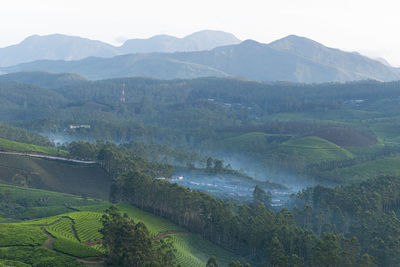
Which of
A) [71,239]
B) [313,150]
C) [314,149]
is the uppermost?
[314,149]

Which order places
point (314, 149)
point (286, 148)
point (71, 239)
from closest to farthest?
point (71, 239)
point (314, 149)
point (286, 148)

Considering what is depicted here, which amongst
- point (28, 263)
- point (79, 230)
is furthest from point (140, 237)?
point (79, 230)

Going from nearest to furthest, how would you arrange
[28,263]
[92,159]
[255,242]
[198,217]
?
[28,263]
[255,242]
[198,217]
[92,159]

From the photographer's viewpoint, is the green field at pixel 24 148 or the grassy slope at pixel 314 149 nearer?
the green field at pixel 24 148

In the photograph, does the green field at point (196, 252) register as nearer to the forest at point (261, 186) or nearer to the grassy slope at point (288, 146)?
the forest at point (261, 186)

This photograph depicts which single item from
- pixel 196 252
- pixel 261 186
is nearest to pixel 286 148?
pixel 261 186

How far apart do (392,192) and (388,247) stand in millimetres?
26857

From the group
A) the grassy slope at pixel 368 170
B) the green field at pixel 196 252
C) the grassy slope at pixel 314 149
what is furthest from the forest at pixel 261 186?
the green field at pixel 196 252

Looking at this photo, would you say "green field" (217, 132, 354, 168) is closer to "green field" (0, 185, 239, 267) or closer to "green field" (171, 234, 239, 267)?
"green field" (171, 234, 239, 267)

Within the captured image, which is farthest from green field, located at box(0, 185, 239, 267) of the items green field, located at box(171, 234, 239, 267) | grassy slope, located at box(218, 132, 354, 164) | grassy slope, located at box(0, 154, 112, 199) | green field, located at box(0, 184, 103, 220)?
grassy slope, located at box(218, 132, 354, 164)

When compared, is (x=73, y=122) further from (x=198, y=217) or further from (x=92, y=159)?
(x=198, y=217)

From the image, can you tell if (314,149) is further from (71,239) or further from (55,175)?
(71,239)

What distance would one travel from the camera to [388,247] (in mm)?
61594

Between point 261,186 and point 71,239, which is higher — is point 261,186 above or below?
below
